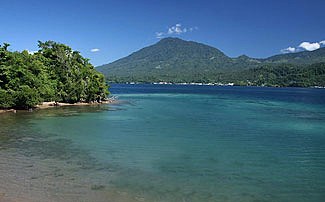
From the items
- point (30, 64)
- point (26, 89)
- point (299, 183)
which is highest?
point (30, 64)

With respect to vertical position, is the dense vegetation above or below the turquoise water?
above

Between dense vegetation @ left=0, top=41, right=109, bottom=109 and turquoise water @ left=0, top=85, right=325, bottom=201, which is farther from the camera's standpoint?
dense vegetation @ left=0, top=41, right=109, bottom=109

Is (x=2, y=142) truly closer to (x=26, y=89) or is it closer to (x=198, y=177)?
(x=198, y=177)

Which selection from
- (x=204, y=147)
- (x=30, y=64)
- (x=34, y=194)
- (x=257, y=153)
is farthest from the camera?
(x=30, y=64)

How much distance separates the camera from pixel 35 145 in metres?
26.8

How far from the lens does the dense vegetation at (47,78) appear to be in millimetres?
52406

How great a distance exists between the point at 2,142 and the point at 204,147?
16177mm

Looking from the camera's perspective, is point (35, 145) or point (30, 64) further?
point (30, 64)

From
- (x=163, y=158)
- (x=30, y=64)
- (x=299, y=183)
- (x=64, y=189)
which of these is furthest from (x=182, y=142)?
(x=30, y=64)

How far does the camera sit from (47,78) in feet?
Answer: 211

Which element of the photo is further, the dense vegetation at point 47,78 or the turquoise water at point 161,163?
the dense vegetation at point 47,78

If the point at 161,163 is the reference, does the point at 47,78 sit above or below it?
above

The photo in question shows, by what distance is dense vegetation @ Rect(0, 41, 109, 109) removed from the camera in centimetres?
5241

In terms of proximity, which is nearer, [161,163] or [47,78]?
[161,163]
